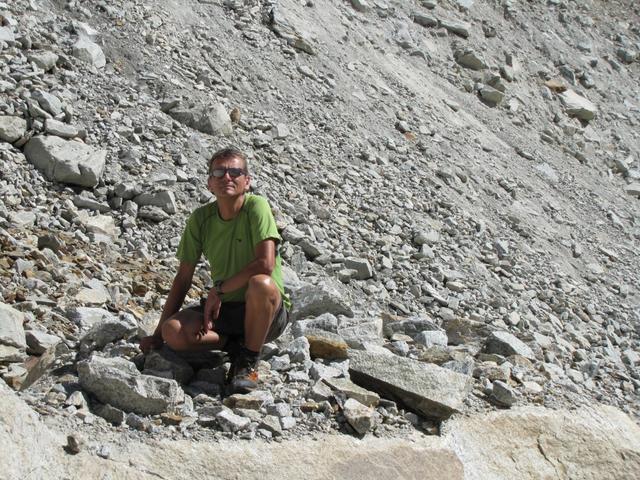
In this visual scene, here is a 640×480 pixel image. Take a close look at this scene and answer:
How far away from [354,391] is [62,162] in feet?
12.7

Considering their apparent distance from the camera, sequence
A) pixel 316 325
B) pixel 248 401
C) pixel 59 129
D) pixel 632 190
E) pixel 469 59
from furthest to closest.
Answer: pixel 469 59 < pixel 632 190 < pixel 59 129 < pixel 316 325 < pixel 248 401

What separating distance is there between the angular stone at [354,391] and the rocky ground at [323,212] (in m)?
0.01

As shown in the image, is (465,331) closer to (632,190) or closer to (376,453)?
(376,453)

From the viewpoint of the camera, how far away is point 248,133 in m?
9.55

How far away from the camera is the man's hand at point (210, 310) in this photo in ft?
16.3

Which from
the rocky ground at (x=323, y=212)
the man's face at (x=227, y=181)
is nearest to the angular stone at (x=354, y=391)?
the rocky ground at (x=323, y=212)

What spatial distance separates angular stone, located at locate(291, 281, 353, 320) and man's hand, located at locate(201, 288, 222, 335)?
1.54 meters

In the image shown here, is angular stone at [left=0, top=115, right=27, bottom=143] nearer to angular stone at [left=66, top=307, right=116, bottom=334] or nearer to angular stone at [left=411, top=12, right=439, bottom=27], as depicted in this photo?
angular stone at [left=66, top=307, right=116, bottom=334]

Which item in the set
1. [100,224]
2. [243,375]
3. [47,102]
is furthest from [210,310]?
[47,102]

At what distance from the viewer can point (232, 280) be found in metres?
5.02

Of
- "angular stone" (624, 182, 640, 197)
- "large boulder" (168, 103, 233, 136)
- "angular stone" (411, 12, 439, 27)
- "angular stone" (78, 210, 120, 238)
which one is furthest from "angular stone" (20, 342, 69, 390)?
"angular stone" (411, 12, 439, 27)

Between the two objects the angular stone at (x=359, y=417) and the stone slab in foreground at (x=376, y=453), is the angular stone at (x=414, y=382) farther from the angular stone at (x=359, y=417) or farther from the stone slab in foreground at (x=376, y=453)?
the angular stone at (x=359, y=417)

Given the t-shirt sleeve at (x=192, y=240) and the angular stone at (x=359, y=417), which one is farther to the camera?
the t-shirt sleeve at (x=192, y=240)

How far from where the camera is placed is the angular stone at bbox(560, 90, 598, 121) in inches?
593
